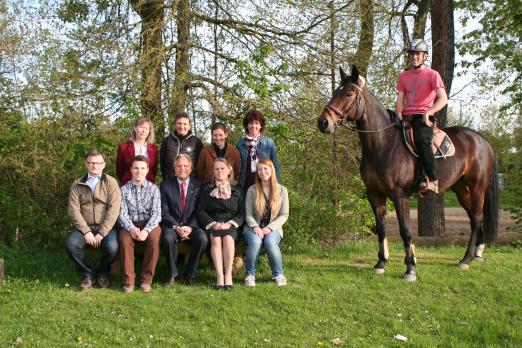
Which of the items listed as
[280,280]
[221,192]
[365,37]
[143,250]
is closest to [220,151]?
[221,192]

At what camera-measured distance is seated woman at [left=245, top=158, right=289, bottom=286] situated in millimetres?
5602

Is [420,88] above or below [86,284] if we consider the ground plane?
above

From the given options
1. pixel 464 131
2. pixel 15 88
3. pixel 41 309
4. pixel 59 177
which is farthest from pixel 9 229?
pixel 464 131

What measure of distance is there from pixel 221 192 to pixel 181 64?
3449 mm

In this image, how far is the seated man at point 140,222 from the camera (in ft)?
17.7

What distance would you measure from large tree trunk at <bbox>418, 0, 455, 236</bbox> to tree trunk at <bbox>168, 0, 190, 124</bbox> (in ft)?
17.3

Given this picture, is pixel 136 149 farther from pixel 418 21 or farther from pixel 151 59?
pixel 418 21

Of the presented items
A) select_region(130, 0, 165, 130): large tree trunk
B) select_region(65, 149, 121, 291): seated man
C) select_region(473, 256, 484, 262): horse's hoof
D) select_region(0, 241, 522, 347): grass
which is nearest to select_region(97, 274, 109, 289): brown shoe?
select_region(65, 149, 121, 291): seated man

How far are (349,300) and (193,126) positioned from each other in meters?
4.22

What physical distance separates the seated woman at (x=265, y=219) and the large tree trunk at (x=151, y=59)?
2.59m

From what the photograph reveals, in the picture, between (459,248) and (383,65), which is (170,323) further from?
(383,65)

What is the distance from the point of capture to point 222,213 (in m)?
5.79

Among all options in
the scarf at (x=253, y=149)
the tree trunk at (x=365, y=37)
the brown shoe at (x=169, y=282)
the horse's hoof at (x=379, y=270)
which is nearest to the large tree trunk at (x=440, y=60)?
the tree trunk at (x=365, y=37)

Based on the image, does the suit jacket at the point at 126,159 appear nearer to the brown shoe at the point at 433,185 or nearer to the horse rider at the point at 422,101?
the horse rider at the point at 422,101
